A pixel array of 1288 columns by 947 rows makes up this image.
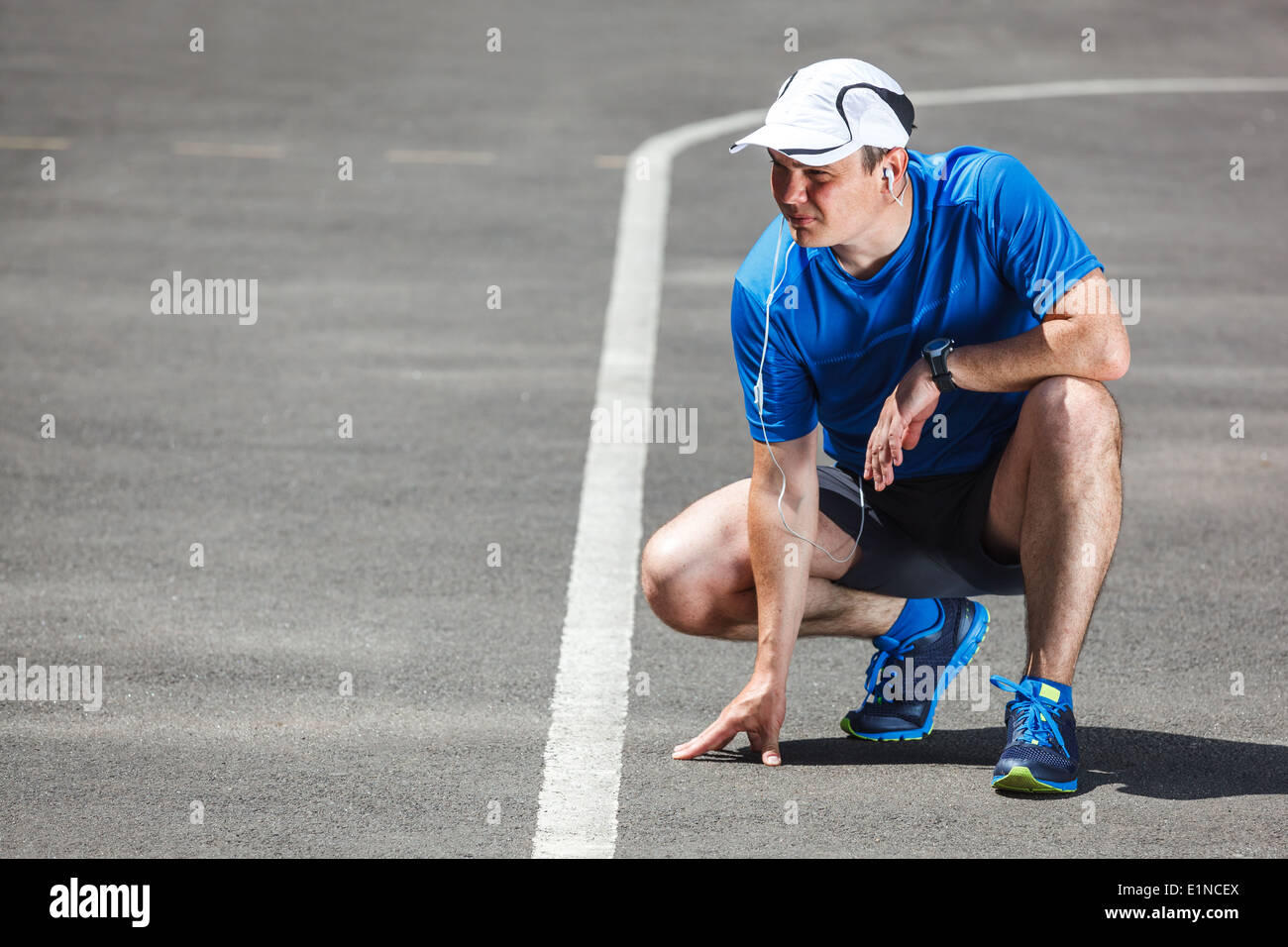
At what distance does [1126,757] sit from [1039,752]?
1.51ft

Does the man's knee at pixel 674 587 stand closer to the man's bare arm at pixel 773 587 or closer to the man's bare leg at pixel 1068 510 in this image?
the man's bare arm at pixel 773 587

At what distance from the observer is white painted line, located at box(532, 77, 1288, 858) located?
430 cm

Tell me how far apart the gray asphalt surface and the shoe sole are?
59 millimetres

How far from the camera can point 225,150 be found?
536 inches

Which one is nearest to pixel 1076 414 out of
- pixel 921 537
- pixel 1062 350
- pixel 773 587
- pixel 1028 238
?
pixel 1062 350

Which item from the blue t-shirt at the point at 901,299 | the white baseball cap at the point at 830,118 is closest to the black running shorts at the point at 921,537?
the blue t-shirt at the point at 901,299

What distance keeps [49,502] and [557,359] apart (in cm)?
283

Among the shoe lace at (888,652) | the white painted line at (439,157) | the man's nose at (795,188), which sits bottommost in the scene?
the shoe lace at (888,652)

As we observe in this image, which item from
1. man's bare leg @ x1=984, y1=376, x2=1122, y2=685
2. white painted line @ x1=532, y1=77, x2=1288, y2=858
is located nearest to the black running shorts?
man's bare leg @ x1=984, y1=376, x2=1122, y2=685

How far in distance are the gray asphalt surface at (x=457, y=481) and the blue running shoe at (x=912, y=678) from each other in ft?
0.36

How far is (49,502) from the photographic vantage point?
6703 millimetres

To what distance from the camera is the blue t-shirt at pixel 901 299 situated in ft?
14.7
